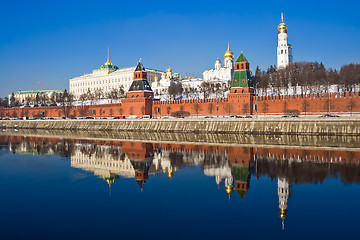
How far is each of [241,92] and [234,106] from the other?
1.50 metres

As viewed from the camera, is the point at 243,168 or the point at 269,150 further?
the point at 269,150

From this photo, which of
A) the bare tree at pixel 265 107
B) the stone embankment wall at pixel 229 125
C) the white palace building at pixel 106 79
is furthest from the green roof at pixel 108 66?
the bare tree at pixel 265 107

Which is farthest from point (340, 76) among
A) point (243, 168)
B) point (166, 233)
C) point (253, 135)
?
point (166, 233)

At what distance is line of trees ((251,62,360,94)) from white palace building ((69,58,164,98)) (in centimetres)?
2806

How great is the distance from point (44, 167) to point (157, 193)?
24.9 ft

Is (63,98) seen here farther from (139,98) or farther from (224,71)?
(224,71)

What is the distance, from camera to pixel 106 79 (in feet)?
248

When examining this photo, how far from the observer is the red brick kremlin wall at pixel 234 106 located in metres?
29.1

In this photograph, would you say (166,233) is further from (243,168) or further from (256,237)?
(243,168)

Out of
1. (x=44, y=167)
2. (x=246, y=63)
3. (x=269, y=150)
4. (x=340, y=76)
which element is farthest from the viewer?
(x=340, y=76)

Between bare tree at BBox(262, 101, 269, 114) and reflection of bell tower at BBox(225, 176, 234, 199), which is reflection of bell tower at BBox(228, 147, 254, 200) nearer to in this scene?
reflection of bell tower at BBox(225, 176, 234, 199)

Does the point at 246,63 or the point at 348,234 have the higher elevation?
the point at 246,63

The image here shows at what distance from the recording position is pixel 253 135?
27.0 meters

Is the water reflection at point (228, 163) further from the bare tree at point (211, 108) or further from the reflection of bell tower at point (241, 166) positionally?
the bare tree at point (211, 108)
